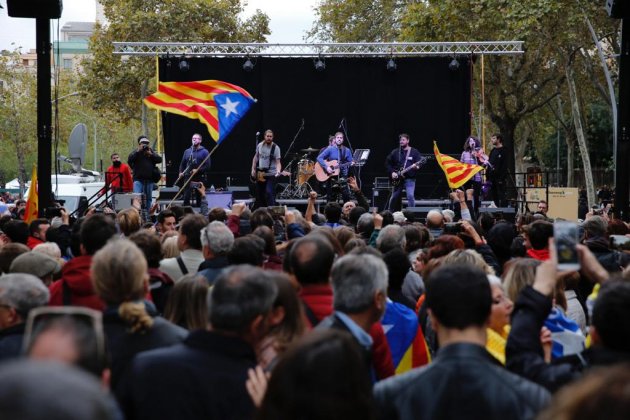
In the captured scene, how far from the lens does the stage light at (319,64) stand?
25766 mm

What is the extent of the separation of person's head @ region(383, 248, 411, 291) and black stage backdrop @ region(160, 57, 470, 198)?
778 inches

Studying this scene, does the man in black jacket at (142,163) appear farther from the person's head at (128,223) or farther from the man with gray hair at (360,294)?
the man with gray hair at (360,294)

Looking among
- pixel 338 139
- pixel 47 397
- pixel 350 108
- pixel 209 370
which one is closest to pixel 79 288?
pixel 209 370

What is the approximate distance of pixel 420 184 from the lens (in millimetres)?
26203

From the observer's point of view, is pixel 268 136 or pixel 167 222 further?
pixel 268 136

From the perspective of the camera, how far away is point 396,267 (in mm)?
6391

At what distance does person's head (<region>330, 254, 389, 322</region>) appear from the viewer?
4.41 metres

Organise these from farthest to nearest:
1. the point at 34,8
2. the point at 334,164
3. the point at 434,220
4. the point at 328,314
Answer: the point at 334,164 < the point at 34,8 < the point at 434,220 < the point at 328,314

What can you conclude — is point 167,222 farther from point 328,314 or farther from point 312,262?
point 328,314

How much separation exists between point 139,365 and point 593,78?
37045 mm

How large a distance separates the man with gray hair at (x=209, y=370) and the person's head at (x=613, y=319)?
1.15 meters

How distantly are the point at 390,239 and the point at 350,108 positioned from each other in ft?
63.6

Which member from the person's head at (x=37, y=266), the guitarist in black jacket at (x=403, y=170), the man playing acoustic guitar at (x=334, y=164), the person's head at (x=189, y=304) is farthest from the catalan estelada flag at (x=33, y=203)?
the person's head at (x=189, y=304)

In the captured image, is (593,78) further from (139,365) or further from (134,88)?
(139,365)
